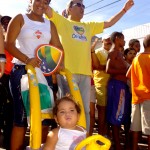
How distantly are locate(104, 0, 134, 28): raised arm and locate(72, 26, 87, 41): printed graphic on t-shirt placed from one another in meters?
0.56

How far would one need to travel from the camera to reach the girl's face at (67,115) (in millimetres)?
2725

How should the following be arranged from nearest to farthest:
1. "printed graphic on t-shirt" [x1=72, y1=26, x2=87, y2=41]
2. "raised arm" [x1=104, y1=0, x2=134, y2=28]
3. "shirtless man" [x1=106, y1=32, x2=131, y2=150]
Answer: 1. "printed graphic on t-shirt" [x1=72, y1=26, x2=87, y2=41]
2. "raised arm" [x1=104, y1=0, x2=134, y2=28]
3. "shirtless man" [x1=106, y1=32, x2=131, y2=150]

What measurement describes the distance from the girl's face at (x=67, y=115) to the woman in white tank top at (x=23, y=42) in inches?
14.7

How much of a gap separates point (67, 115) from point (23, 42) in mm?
928

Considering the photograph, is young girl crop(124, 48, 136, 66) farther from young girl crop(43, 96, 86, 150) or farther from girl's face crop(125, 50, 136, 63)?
young girl crop(43, 96, 86, 150)

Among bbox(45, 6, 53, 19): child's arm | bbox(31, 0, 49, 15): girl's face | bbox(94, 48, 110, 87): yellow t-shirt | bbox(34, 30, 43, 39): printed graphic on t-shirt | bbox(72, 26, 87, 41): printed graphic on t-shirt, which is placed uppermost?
bbox(45, 6, 53, 19): child's arm

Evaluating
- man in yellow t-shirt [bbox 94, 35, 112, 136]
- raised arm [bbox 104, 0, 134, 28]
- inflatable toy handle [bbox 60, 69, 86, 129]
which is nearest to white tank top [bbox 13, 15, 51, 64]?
inflatable toy handle [bbox 60, 69, 86, 129]

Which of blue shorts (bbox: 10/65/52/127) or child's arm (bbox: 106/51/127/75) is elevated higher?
child's arm (bbox: 106/51/127/75)

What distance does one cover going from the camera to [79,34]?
13.0 feet

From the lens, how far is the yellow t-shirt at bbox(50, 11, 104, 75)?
382 cm

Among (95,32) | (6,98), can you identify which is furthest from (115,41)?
(6,98)

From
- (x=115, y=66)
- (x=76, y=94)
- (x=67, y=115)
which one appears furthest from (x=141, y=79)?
(x=67, y=115)

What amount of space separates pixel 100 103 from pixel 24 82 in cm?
263

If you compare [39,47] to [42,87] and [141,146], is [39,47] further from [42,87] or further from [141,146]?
[141,146]
